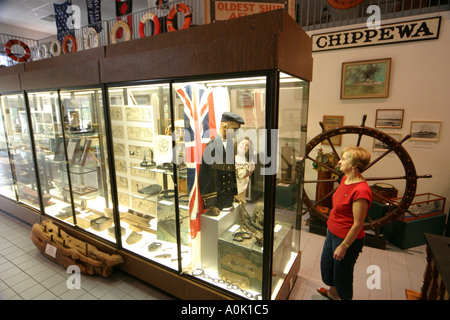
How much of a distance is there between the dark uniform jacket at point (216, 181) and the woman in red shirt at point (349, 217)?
3.27 ft

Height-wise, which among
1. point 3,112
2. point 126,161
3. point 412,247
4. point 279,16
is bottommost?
point 412,247

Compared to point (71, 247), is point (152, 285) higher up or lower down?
lower down

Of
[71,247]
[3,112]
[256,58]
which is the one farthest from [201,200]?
[3,112]

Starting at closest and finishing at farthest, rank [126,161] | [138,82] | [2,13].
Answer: [138,82]
[126,161]
[2,13]

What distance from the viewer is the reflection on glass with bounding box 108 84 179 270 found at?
2.97 meters

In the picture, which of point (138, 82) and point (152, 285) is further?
point (152, 285)

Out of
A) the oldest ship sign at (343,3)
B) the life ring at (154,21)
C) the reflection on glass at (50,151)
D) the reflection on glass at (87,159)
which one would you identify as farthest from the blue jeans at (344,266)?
the reflection on glass at (50,151)

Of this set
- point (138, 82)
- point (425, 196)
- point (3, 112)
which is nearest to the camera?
point (138, 82)

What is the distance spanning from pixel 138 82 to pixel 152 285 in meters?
2.24

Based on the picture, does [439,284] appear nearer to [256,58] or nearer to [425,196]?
[256,58]

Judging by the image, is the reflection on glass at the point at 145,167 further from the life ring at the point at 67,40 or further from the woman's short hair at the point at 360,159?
the woman's short hair at the point at 360,159

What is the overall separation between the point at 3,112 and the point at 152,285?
173 inches

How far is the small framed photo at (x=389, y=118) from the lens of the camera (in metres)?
4.08

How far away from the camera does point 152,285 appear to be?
2.84 meters
